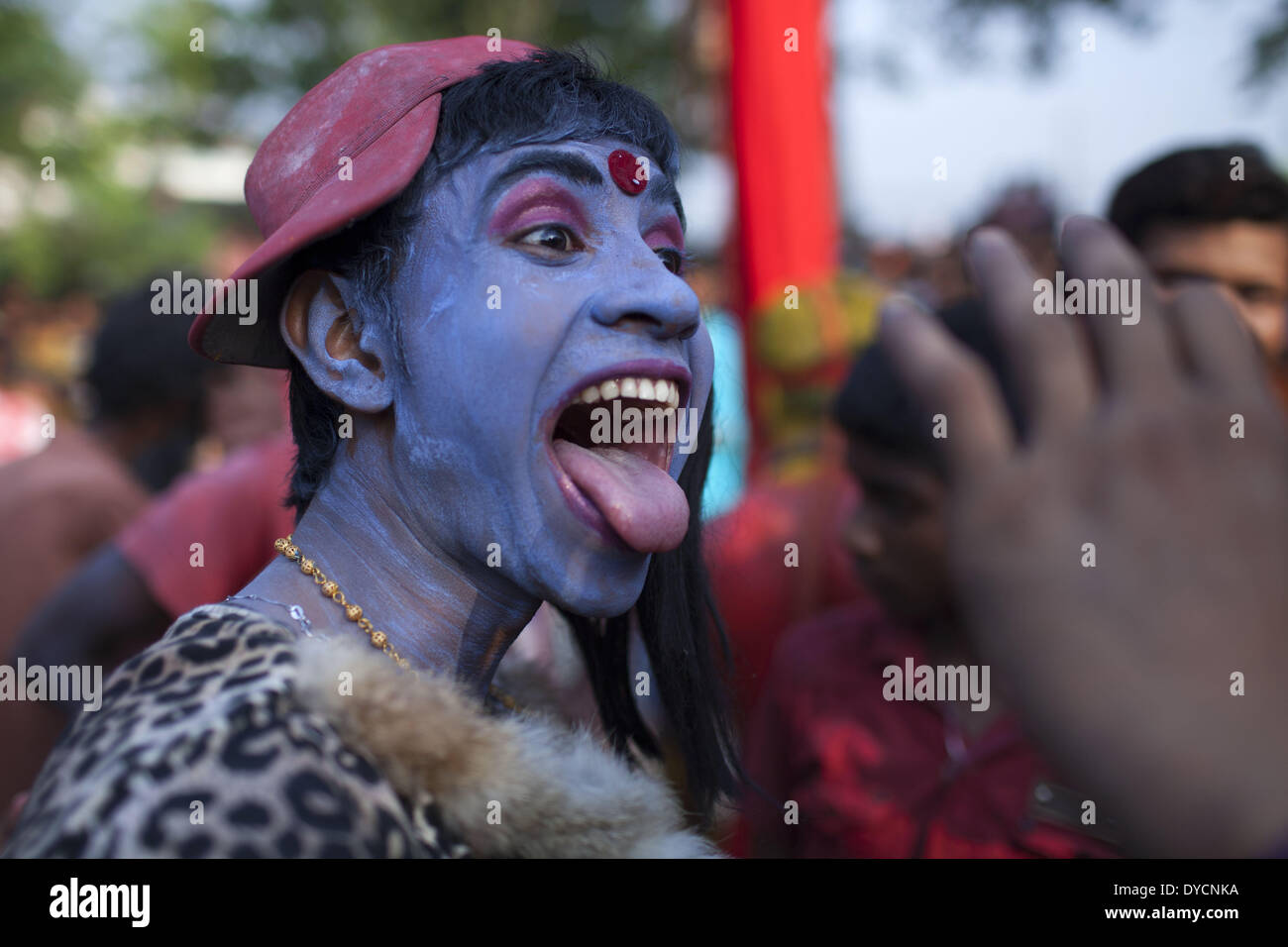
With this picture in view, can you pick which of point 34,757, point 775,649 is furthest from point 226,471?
point 775,649

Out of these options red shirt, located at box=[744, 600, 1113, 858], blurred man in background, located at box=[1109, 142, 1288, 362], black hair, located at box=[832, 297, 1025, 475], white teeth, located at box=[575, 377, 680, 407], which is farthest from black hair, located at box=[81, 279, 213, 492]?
blurred man in background, located at box=[1109, 142, 1288, 362]

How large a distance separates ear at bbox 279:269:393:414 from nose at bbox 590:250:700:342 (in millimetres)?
326

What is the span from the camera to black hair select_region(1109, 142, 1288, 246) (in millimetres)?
3213

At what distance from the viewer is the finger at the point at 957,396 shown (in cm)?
90

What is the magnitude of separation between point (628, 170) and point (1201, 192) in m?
2.39

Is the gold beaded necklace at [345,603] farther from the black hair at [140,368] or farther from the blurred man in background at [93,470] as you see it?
the black hair at [140,368]

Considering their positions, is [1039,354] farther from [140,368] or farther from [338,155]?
[140,368]

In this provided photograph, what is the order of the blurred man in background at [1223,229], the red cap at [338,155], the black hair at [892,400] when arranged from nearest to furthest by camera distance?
the red cap at [338,155] < the black hair at [892,400] < the blurred man in background at [1223,229]

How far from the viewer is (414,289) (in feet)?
4.87

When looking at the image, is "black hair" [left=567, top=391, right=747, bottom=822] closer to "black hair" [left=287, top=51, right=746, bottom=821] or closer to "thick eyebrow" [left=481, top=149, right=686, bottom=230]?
"black hair" [left=287, top=51, right=746, bottom=821]

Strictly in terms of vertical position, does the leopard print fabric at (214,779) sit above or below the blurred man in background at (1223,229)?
below

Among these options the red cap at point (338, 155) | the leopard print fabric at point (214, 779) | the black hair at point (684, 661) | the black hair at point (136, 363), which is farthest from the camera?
the black hair at point (136, 363)

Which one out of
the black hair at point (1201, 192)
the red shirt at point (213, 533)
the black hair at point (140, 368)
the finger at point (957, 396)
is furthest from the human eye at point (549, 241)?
the black hair at point (140, 368)

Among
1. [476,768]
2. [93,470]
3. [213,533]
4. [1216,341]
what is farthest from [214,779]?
[93,470]
